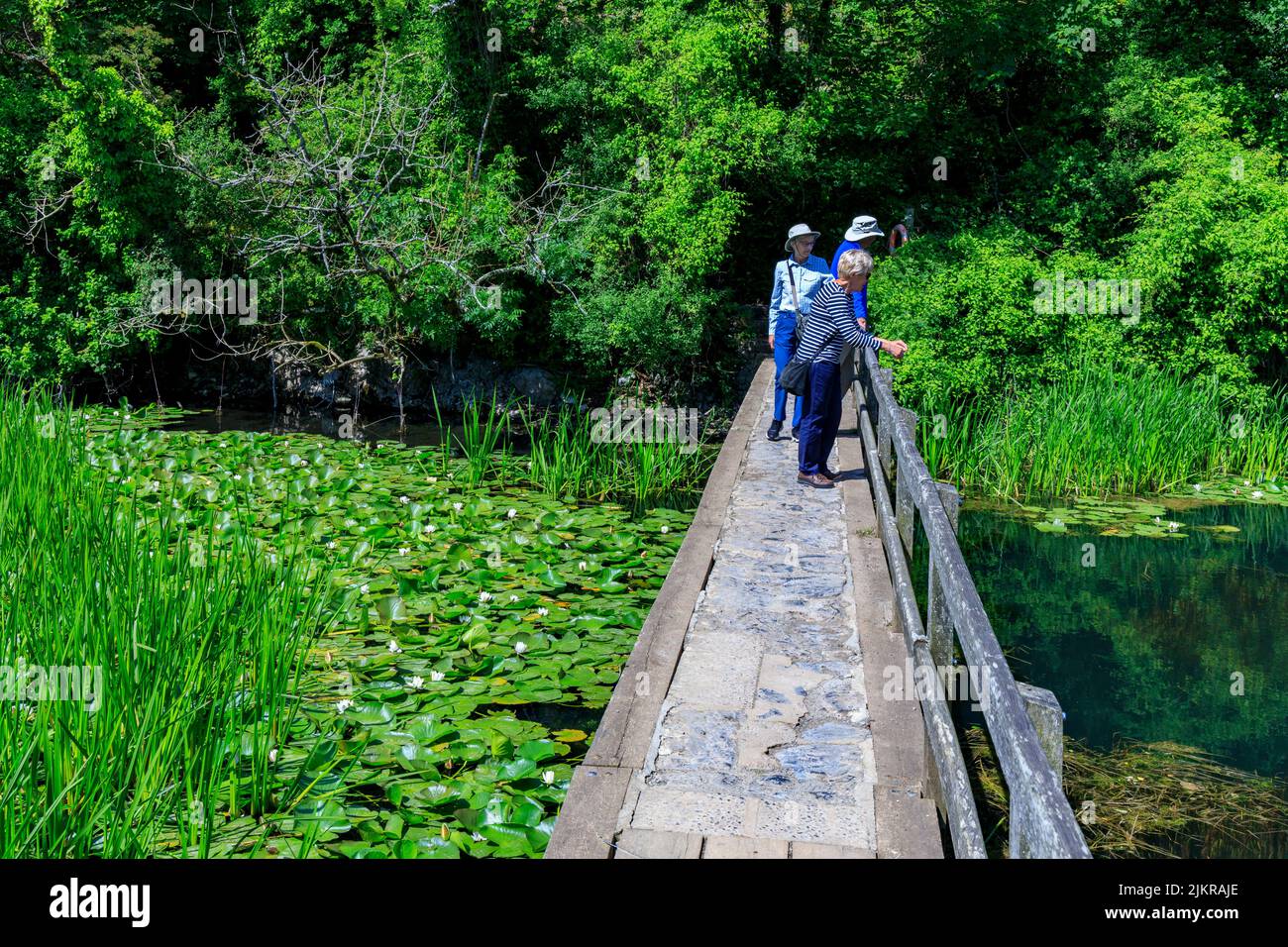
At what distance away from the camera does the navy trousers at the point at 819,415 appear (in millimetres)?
7016

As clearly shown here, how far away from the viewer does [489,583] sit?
23.0 ft

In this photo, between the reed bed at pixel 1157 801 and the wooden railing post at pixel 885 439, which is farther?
the wooden railing post at pixel 885 439

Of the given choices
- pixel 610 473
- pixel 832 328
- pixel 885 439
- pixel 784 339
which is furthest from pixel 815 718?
pixel 610 473

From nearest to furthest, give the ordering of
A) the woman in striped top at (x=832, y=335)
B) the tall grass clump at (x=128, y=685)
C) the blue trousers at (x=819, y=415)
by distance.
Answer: the tall grass clump at (x=128, y=685) → the woman in striped top at (x=832, y=335) → the blue trousers at (x=819, y=415)

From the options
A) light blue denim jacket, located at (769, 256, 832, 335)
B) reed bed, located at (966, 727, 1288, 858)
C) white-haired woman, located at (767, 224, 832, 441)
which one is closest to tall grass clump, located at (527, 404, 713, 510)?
white-haired woman, located at (767, 224, 832, 441)

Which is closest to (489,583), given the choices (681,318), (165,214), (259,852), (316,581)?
(316,581)

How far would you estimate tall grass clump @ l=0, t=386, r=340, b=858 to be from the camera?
11.3 feet

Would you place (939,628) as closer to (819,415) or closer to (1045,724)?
(1045,724)

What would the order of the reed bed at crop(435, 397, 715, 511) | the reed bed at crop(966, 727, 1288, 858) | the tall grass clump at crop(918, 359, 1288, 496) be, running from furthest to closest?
the tall grass clump at crop(918, 359, 1288, 496)
the reed bed at crop(435, 397, 715, 511)
the reed bed at crop(966, 727, 1288, 858)

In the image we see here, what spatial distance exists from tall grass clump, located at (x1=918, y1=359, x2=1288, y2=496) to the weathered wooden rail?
6.12 metres

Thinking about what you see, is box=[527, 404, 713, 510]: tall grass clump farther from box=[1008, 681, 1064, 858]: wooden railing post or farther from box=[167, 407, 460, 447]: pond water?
box=[1008, 681, 1064, 858]: wooden railing post

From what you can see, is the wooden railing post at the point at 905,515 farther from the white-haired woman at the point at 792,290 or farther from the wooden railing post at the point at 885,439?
Result: the white-haired woman at the point at 792,290

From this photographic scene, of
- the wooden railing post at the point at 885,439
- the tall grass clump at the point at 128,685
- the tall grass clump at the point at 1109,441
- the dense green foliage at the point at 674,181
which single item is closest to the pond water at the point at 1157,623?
the tall grass clump at the point at 1109,441

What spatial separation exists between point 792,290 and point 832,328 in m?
1.51
